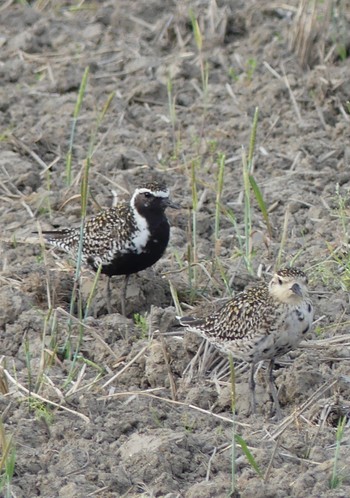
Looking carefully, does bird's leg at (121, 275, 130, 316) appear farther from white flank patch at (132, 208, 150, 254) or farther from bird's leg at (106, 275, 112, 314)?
white flank patch at (132, 208, 150, 254)

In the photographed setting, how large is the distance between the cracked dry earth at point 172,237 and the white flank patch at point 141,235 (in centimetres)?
35

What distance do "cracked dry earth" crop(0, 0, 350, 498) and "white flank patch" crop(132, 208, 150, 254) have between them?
35 cm

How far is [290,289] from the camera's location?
23.0 ft

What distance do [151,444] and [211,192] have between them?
12.5 feet

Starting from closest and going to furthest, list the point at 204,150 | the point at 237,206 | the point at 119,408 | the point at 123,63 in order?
the point at 119,408 < the point at 237,206 < the point at 204,150 < the point at 123,63

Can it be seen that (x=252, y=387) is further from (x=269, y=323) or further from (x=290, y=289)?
(x=290, y=289)

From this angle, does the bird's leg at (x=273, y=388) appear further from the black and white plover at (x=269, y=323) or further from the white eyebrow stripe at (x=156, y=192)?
the white eyebrow stripe at (x=156, y=192)

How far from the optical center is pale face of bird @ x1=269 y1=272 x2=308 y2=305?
7.03 m

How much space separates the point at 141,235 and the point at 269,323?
169cm

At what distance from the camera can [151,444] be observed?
6434 mm

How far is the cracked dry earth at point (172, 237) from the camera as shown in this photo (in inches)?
253

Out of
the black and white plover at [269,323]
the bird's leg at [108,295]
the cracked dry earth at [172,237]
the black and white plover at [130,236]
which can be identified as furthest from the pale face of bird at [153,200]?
the black and white plover at [269,323]

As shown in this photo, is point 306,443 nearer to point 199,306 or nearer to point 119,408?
point 119,408

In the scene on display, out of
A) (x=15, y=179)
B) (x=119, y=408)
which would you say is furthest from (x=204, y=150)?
(x=119, y=408)
